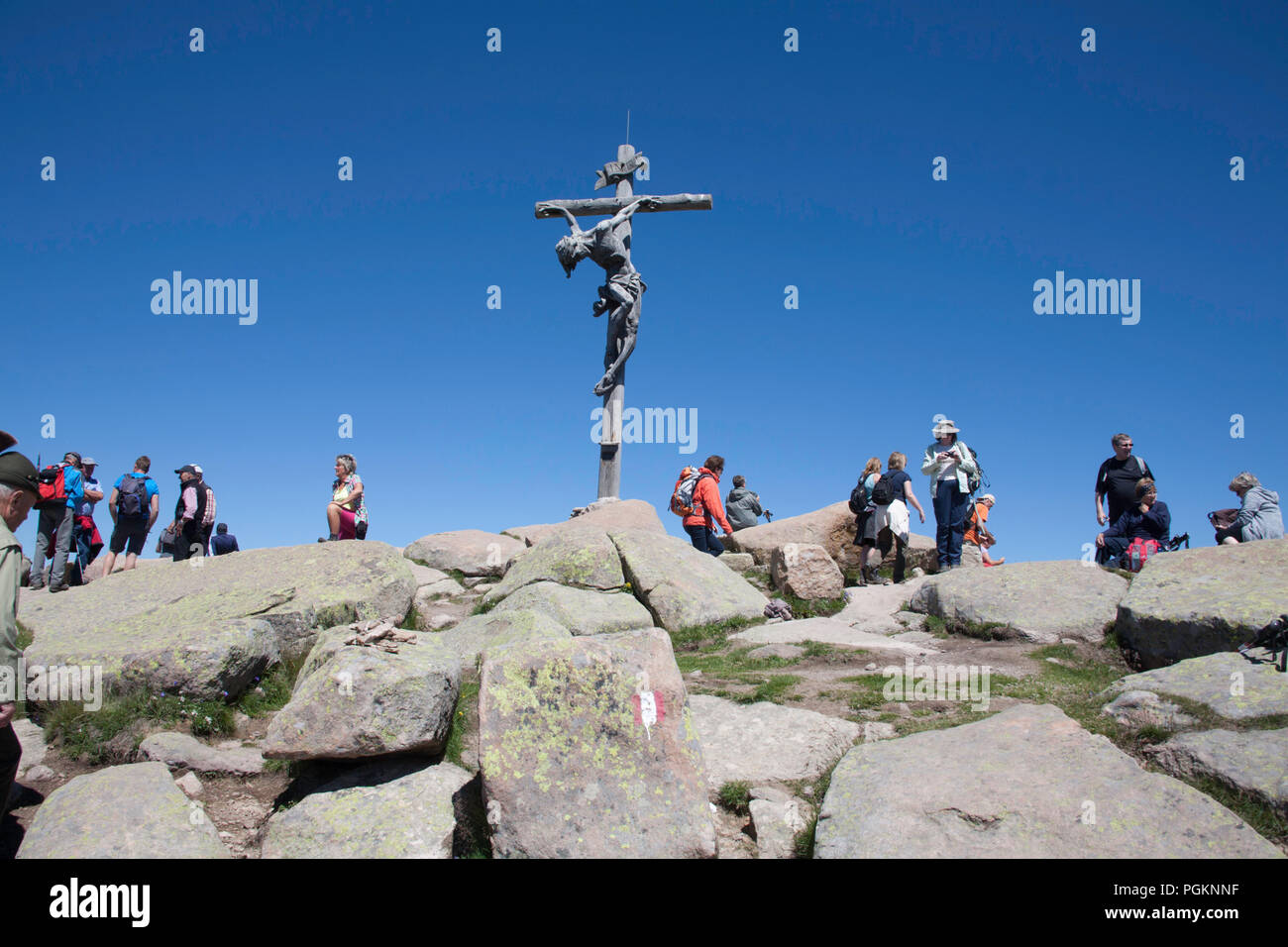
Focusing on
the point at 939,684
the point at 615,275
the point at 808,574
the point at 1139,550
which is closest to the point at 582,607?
the point at 808,574

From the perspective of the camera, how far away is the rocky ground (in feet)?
16.5

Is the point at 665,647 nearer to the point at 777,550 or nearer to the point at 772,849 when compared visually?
the point at 772,849

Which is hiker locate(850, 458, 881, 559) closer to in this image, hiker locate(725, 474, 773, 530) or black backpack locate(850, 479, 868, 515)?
black backpack locate(850, 479, 868, 515)

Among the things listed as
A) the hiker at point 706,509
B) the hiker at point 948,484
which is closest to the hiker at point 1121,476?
the hiker at point 948,484

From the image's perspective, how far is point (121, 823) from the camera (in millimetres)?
5129

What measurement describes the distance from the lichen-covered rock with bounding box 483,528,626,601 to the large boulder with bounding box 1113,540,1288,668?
6733mm

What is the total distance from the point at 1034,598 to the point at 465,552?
401 inches

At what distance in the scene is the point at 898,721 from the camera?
679cm

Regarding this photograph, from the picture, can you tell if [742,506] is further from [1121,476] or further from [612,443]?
[1121,476]

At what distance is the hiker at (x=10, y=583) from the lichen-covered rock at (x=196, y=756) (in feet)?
4.27

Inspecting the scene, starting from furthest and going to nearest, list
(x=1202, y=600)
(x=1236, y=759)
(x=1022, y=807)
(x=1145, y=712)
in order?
(x=1202, y=600) < (x=1145, y=712) < (x=1236, y=759) < (x=1022, y=807)
